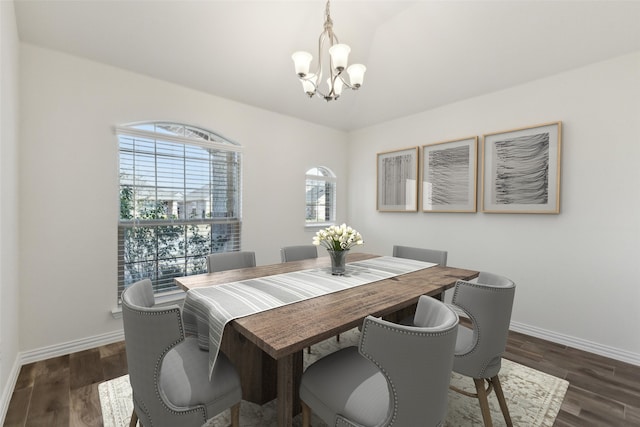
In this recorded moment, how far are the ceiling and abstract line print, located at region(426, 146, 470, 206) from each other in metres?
0.67

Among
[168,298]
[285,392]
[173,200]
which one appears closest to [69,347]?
[168,298]

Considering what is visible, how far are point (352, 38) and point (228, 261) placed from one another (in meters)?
2.69

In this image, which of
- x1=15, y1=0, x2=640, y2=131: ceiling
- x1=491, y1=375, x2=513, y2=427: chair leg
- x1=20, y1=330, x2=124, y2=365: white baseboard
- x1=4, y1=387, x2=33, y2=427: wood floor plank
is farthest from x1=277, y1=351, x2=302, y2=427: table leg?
x1=15, y1=0, x2=640, y2=131: ceiling

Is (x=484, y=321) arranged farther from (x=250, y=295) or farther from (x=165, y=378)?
(x=165, y=378)

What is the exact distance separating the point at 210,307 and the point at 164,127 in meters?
2.34

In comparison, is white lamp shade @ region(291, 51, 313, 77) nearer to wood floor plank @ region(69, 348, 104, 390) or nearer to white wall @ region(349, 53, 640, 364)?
white wall @ region(349, 53, 640, 364)

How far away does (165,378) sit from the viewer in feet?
4.17

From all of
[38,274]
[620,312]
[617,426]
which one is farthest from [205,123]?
[620,312]

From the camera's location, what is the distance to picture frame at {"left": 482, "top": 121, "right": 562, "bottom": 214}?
9.06 feet

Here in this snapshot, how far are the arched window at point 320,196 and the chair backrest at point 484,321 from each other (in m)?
2.93

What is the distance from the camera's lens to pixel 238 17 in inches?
101

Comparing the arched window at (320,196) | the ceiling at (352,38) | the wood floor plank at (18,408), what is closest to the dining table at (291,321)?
the wood floor plank at (18,408)

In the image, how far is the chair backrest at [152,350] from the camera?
1.07m

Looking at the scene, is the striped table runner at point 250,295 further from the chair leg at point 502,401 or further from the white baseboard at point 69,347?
the white baseboard at point 69,347
